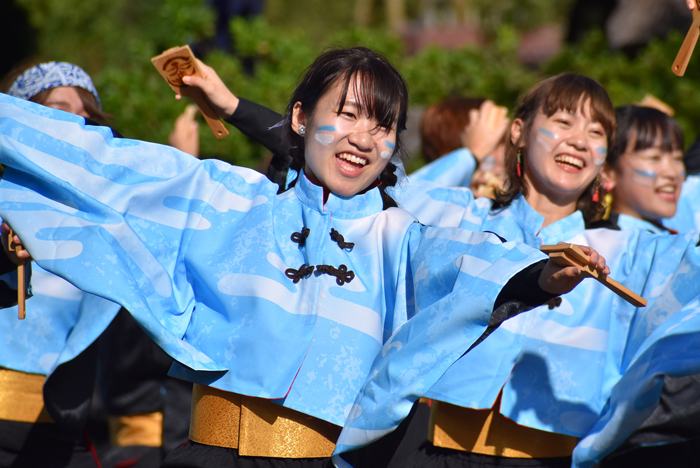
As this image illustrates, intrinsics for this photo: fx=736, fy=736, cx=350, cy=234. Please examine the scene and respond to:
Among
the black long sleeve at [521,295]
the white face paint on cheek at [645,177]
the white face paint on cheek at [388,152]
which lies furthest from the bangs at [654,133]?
the black long sleeve at [521,295]

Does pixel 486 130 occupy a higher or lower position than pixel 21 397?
higher

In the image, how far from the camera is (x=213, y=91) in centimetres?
260

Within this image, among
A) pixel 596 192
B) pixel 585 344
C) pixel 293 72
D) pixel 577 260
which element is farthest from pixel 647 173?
pixel 293 72

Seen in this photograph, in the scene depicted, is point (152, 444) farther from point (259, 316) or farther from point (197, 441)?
point (259, 316)

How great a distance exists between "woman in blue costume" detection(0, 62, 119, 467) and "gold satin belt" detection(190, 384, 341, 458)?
Answer: 2.73 ft

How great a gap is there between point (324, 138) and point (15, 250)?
40.6 inches

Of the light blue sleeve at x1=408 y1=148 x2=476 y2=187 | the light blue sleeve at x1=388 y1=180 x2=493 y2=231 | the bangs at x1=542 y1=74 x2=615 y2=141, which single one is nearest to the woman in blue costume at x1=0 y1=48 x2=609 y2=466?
the light blue sleeve at x1=388 y1=180 x2=493 y2=231

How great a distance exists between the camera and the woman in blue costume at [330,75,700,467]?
2.28 m

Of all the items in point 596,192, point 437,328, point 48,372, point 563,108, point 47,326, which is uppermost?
point 563,108

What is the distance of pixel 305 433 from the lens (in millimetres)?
2057

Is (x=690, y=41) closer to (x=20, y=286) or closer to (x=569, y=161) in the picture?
(x=569, y=161)

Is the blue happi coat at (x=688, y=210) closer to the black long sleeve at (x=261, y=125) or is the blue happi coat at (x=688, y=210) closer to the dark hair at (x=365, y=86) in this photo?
the dark hair at (x=365, y=86)

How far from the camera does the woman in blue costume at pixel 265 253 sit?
2.02 meters

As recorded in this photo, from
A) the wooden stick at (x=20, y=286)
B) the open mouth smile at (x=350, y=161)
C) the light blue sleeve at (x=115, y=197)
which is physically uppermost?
the open mouth smile at (x=350, y=161)
